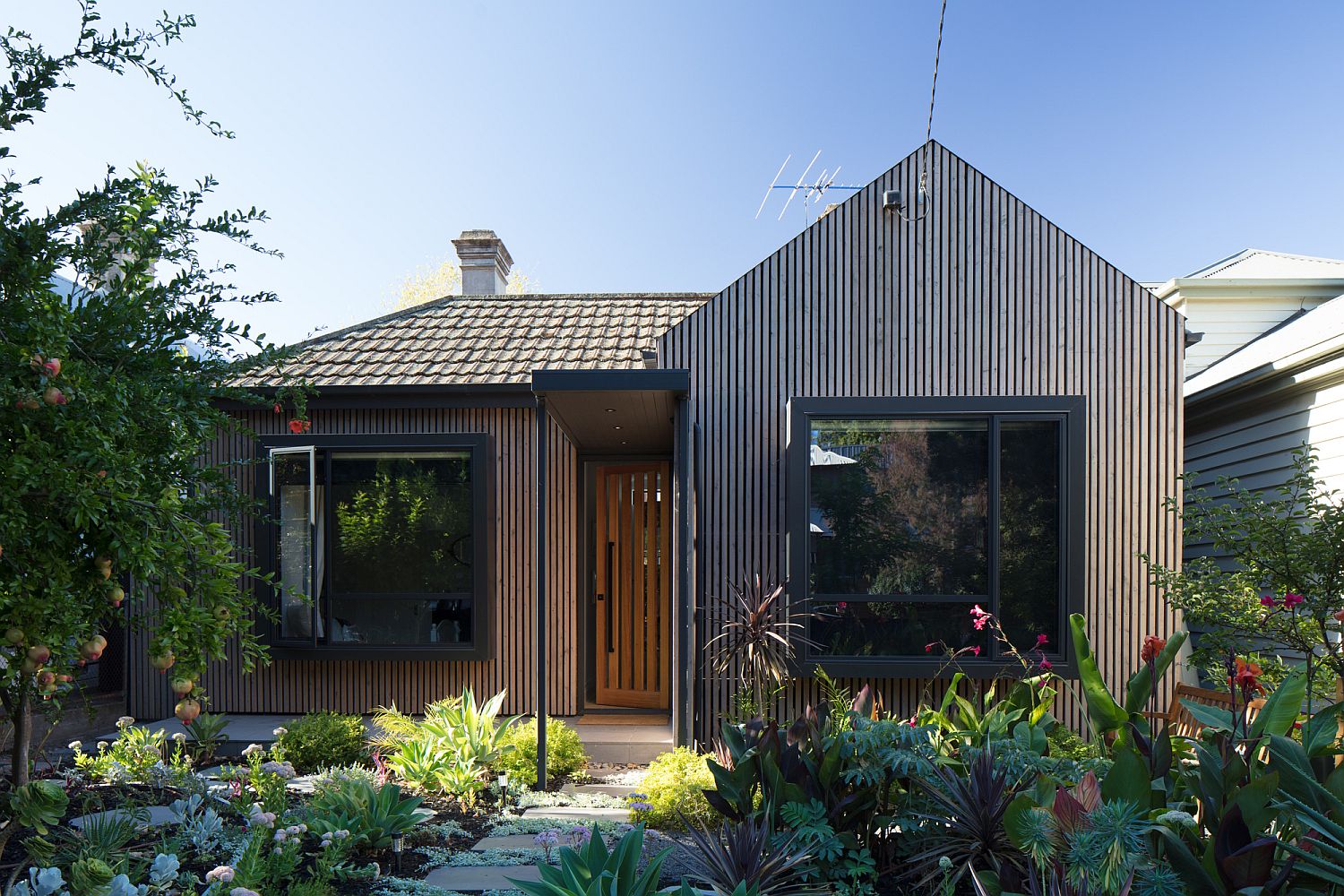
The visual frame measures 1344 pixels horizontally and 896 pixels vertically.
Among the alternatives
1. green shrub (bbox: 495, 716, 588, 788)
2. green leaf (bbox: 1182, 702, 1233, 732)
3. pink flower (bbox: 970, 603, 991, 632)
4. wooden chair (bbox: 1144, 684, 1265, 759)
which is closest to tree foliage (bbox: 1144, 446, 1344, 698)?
wooden chair (bbox: 1144, 684, 1265, 759)

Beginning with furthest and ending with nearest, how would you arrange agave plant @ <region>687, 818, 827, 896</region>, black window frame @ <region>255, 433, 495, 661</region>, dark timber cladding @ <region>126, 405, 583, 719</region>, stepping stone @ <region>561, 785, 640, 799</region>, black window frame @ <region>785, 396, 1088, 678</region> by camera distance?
dark timber cladding @ <region>126, 405, 583, 719</region>
black window frame @ <region>255, 433, 495, 661</region>
black window frame @ <region>785, 396, 1088, 678</region>
stepping stone @ <region>561, 785, 640, 799</region>
agave plant @ <region>687, 818, 827, 896</region>

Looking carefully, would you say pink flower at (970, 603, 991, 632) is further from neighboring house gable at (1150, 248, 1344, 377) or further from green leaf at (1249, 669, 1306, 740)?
neighboring house gable at (1150, 248, 1344, 377)

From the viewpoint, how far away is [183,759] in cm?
592

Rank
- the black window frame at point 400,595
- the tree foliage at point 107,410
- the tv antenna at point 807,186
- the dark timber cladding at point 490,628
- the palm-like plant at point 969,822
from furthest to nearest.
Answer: the tv antenna at point 807,186
the dark timber cladding at point 490,628
the black window frame at point 400,595
the palm-like plant at point 969,822
the tree foliage at point 107,410

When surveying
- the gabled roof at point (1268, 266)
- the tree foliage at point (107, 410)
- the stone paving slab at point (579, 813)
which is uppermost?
the gabled roof at point (1268, 266)

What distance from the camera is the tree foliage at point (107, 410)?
7.96 ft

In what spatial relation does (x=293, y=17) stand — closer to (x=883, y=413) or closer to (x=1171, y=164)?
(x=883, y=413)

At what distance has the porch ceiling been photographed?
17.0 feet

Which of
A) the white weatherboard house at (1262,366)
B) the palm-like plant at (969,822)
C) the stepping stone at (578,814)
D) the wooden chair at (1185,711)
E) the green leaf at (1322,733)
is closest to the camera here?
the green leaf at (1322,733)

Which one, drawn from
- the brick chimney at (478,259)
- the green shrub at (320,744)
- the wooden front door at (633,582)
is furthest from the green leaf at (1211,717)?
the brick chimney at (478,259)

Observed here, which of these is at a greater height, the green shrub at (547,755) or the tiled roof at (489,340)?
the tiled roof at (489,340)

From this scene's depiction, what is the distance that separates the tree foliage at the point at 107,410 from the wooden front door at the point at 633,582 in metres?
4.58

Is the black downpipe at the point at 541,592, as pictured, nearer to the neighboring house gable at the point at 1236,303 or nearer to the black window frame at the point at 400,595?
the black window frame at the point at 400,595

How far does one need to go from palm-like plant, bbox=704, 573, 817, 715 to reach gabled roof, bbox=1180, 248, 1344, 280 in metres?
7.56
